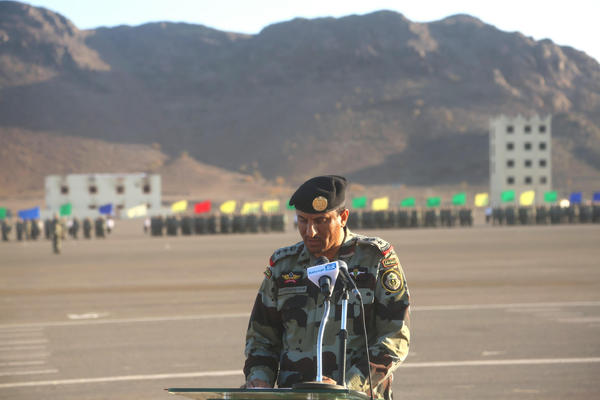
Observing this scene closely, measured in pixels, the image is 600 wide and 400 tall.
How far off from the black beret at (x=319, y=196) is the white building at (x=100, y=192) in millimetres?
81418

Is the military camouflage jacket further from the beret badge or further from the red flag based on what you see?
the red flag

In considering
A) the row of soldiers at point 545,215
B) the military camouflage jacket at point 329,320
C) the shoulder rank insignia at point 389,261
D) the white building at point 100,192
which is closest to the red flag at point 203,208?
the row of soldiers at point 545,215

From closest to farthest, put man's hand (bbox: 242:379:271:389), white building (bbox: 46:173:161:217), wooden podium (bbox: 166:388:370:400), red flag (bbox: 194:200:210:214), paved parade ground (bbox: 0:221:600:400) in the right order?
wooden podium (bbox: 166:388:370:400), man's hand (bbox: 242:379:271:389), paved parade ground (bbox: 0:221:600:400), red flag (bbox: 194:200:210:214), white building (bbox: 46:173:161:217)

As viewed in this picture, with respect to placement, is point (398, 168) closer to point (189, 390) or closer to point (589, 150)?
point (589, 150)

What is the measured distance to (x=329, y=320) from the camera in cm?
405

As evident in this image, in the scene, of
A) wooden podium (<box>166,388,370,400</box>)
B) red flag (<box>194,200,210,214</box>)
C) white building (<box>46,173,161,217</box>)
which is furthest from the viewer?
white building (<box>46,173,161,217</box>)

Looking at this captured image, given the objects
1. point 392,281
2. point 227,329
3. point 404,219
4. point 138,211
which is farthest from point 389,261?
point 138,211

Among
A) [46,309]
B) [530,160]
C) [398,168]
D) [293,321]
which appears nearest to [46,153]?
[398,168]

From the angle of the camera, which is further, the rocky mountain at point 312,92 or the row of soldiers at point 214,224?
the rocky mountain at point 312,92

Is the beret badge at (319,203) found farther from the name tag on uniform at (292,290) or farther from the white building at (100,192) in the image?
the white building at (100,192)

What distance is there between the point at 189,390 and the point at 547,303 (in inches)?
513

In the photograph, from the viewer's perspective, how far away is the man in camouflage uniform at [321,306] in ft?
13.3

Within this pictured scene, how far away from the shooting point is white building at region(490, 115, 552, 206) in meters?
90.2

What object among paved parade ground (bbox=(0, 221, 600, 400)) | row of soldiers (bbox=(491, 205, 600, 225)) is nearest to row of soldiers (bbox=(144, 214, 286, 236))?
row of soldiers (bbox=(491, 205, 600, 225))
